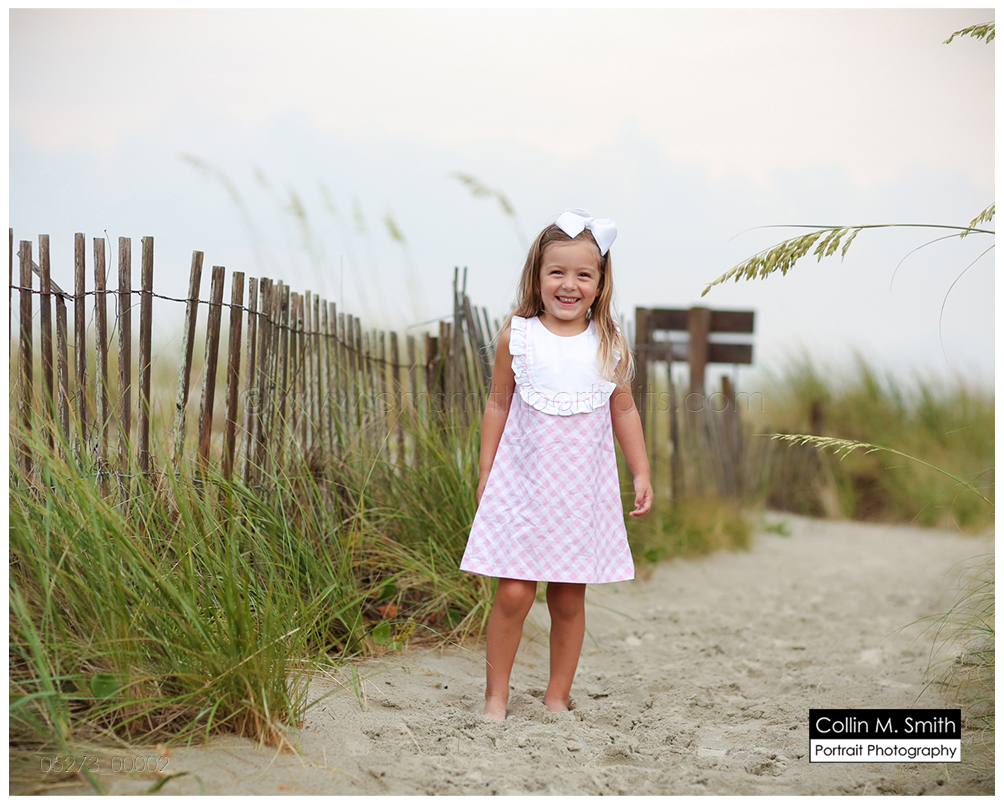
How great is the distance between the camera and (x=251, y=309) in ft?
10.2

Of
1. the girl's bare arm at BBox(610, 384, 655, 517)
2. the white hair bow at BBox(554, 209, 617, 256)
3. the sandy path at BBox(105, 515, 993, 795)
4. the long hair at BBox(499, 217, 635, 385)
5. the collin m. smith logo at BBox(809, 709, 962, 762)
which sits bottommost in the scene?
the sandy path at BBox(105, 515, 993, 795)

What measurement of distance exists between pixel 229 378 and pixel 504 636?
1361 millimetres

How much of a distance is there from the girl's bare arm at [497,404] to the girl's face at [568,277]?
183 mm

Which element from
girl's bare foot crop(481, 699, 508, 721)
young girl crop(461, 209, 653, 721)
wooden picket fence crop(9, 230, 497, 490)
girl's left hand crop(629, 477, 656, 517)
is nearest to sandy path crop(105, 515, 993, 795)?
girl's bare foot crop(481, 699, 508, 721)

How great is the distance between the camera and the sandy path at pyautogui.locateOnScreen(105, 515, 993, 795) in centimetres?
208

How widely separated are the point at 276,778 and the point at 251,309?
1696 millimetres

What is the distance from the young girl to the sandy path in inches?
9.9

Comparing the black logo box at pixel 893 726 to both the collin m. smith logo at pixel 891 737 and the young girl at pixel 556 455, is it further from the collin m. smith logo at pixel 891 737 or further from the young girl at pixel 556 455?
the young girl at pixel 556 455

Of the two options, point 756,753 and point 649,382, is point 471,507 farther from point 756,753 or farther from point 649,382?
point 649,382

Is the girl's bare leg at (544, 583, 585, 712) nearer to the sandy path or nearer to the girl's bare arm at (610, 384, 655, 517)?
the sandy path

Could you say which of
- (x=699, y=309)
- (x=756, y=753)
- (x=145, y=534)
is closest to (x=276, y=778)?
(x=145, y=534)

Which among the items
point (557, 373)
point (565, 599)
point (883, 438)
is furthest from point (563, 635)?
point (883, 438)

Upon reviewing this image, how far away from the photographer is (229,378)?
121 inches

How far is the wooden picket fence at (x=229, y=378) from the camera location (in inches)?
104
